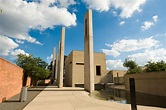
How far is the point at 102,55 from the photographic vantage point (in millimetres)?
31875

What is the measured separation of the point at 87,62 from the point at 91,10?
7.43m

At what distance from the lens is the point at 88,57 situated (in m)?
16.5

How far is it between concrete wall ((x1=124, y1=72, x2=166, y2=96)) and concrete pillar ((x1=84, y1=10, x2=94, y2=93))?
6.64 m

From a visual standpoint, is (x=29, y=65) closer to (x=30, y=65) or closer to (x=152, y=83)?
(x=30, y=65)

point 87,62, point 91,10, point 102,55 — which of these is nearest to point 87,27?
point 91,10

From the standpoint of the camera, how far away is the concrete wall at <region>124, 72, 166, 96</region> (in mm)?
13375

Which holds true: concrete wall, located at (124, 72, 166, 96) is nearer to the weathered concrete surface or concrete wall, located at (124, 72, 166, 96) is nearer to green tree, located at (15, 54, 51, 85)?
the weathered concrete surface

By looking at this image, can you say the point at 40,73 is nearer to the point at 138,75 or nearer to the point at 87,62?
the point at 87,62

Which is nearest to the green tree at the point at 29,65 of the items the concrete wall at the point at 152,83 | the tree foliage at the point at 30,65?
the tree foliage at the point at 30,65

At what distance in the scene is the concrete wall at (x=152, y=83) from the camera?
1338 cm

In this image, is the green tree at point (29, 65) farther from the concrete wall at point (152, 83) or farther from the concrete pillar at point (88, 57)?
the concrete wall at point (152, 83)

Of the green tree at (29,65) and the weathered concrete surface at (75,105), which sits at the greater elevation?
the green tree at (29,65)

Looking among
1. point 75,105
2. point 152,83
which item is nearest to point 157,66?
point 152,83

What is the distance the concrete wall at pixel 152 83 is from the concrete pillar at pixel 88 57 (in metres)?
6.64
